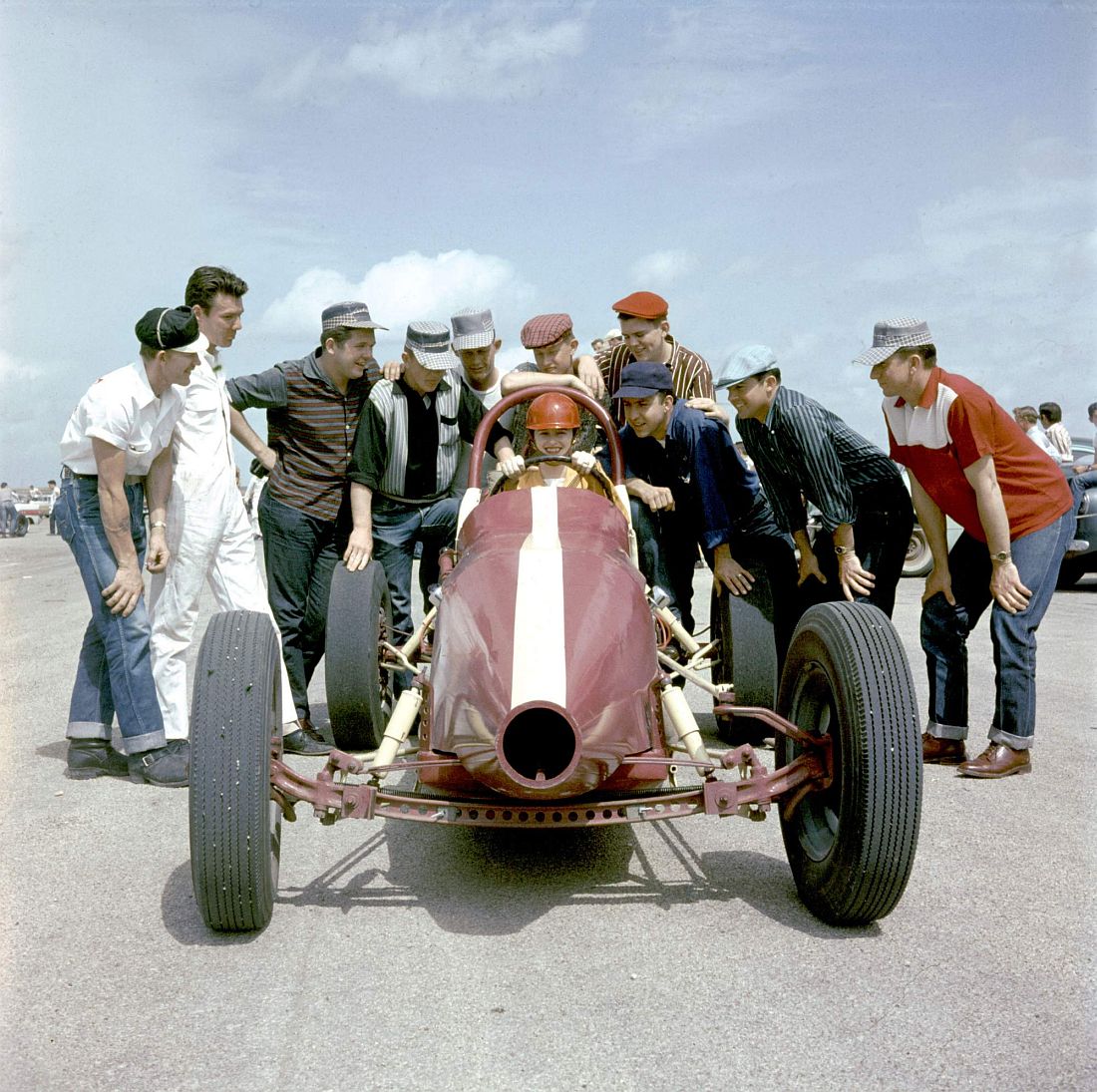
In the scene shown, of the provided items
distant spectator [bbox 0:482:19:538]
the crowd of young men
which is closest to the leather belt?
the crowd of young men

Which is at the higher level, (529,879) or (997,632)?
(997,632)

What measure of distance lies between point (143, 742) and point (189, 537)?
3.16 feet

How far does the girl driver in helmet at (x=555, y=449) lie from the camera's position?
490 cm

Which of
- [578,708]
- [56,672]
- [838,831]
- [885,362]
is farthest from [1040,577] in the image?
[56,672]

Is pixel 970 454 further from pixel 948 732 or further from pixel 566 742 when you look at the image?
pixel 566 742

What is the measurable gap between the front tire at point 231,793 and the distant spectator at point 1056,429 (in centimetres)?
1362

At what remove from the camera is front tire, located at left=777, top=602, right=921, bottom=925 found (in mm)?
3139

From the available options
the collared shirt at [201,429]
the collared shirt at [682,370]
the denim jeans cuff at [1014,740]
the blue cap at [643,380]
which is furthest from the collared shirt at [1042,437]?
the collared shirt at [201,429]

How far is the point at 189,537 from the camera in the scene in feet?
17.4

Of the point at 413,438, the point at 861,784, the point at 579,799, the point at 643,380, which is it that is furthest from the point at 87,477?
the point at 861,784

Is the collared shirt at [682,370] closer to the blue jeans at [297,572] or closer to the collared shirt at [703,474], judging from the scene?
the collared shirt at [703,474]

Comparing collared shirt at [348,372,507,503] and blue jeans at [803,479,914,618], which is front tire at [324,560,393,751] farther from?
blue jeans at [803,479,914,618]

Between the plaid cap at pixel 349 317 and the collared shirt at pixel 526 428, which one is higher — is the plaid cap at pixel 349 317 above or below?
above

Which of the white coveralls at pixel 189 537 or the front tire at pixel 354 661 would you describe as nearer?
the front tire at pixel 354 661
